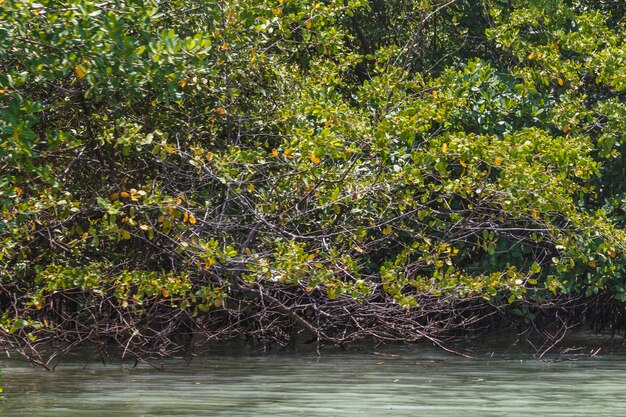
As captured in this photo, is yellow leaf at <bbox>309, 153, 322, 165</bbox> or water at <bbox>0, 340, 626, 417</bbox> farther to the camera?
yellow leaf at <bbox>309, 153, 322, 165</bbox>

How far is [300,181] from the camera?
888 cm

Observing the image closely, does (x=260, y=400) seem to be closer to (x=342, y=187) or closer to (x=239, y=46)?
(x=342, y=187)

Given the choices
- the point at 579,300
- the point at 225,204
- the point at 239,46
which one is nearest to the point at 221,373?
the point at 225,204

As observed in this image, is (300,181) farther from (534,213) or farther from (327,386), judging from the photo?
(534,213)

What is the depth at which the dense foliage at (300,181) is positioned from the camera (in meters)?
8.46

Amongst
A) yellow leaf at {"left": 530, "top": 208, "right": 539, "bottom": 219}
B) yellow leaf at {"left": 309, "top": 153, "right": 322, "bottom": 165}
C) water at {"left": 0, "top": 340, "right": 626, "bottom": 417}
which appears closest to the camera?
water at {"left": 0, "top": 340, "right": 626, "bottom": 417}

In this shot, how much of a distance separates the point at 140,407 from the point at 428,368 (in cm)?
315

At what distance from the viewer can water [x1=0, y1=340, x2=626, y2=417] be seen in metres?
6.84

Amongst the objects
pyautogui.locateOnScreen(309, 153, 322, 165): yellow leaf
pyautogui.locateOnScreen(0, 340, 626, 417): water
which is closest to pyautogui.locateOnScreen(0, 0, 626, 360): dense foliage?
pyautogui.locateOnScreen(309, 153, 322, 165): yellow leaf

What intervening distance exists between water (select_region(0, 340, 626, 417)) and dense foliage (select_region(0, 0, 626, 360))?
13.4 inches

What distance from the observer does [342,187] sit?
350 inches

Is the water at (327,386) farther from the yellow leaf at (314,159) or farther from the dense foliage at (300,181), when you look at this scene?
the yellow leaf at (314,159)

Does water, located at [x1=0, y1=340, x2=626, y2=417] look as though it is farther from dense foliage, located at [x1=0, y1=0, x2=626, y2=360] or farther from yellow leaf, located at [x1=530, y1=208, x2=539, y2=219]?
yellow leaf, located at [x1=530, y1=208, x2=539, y2=219]

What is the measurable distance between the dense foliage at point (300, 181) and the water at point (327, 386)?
341 millimetres
